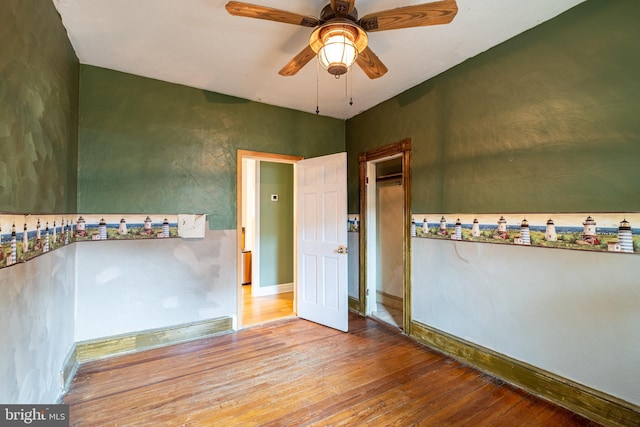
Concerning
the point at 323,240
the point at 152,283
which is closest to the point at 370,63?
the point at 323,240

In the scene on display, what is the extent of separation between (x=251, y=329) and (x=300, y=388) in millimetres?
1286

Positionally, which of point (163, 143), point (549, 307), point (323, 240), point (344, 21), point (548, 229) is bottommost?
point (549, 307)

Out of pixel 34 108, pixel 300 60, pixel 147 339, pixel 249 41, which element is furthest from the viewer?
pixel 147 339

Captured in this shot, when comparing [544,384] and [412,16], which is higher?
[412,16]

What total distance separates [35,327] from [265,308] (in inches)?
102

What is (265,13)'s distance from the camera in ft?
5.10

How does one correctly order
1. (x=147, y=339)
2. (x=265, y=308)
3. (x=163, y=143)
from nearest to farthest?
(x=147, y=339), (x=163, y=143), (x=265, y=308)

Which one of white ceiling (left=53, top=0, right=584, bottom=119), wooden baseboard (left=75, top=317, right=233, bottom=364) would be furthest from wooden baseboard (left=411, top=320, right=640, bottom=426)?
white ceiling (left=53, top=0, right=584, bottom=119)

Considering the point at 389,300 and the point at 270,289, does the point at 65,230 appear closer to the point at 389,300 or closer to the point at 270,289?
the point at 270,289

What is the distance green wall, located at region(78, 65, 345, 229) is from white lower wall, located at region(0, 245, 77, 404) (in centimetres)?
79

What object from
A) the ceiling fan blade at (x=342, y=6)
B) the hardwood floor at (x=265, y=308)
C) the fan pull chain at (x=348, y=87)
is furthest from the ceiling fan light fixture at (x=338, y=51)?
the hardwood floor at (x=265, y=308)

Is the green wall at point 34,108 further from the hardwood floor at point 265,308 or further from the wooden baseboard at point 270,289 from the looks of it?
the wooden baseboard at point 270,289

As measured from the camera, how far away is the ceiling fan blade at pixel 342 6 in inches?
60.3

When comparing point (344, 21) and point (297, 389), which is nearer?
point (344, 21)
